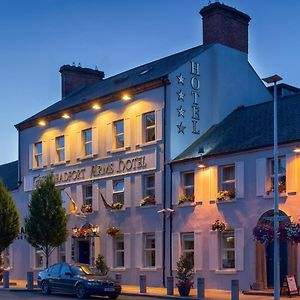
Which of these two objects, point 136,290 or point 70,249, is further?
point 70,249

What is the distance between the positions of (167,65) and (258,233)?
39.8 ft

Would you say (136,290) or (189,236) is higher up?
(189,236)

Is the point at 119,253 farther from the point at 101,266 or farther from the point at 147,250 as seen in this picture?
the point at 101,266

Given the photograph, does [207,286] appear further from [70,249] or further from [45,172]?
[45,172]

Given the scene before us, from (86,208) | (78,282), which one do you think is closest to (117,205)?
(86,208)

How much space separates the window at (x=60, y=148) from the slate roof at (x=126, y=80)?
1.55 m

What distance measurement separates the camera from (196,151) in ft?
98.6

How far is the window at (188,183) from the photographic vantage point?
97.6 ft

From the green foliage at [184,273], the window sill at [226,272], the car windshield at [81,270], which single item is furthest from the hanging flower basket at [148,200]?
the car windshield at [81,270]

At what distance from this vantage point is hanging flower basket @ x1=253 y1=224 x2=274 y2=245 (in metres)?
24.1

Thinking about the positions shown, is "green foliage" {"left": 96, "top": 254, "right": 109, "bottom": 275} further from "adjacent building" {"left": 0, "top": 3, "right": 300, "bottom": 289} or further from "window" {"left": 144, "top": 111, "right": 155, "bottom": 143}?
"window" {"left": 144, "top": 111, "right": 155, "bottom": 143}

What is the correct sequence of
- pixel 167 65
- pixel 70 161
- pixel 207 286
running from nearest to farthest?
pixel 207 286, pixel 167 65, pixel 70 161

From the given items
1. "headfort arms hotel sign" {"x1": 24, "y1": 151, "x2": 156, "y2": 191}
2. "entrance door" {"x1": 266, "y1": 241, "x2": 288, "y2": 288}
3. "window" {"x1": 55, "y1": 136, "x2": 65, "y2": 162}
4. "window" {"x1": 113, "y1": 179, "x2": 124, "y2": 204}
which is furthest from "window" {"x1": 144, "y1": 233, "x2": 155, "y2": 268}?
"window" {"x1": 55, "y1": 136, "x2": 65, "y2": 162}

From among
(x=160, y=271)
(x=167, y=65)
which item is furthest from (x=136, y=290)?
(x=167, y=65)
